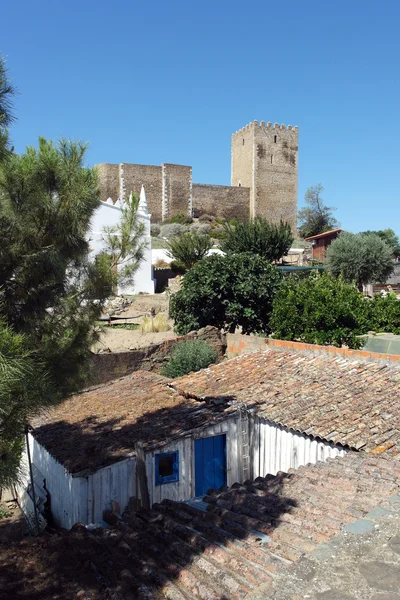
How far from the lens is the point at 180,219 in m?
49.1

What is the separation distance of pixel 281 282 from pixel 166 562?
38.9 ft

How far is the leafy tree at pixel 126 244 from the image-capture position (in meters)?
6.54

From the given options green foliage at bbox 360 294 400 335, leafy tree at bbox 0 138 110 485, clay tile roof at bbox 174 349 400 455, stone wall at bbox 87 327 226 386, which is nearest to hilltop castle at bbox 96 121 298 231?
stone wall at bbox 87 327 226 386

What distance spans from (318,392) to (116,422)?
3.47 meters

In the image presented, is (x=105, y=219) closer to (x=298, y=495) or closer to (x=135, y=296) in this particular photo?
(x=135, y=296)

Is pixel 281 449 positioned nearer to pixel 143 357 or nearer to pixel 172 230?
pixel 143 357

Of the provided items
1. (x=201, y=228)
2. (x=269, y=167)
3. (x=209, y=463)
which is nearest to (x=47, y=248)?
(x=209, y=463)

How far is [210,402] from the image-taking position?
29.4 feet

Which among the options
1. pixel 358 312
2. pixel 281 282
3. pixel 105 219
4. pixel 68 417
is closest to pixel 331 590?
pixel 68 417

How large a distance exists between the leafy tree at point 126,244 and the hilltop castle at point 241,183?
137ft

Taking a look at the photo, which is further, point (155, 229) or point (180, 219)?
point (180, 219)

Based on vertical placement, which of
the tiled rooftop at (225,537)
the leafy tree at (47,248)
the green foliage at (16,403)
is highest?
the leafy tree at (47,248)

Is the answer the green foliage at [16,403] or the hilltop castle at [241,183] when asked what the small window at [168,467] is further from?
the hilltop castle at [241,183]

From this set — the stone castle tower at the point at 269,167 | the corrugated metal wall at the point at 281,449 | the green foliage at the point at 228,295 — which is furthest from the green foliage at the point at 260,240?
the corrugated metal wall at the point at 281,449
